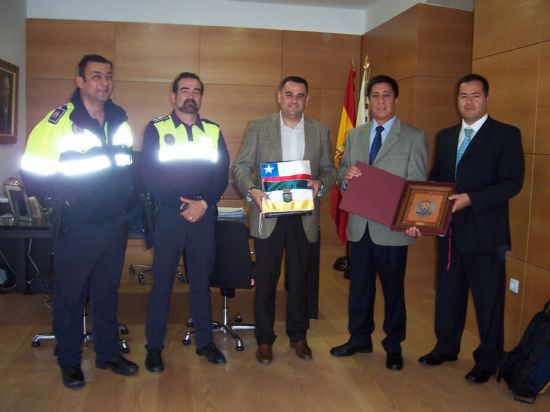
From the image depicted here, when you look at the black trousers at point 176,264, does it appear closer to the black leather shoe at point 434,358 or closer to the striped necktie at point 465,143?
the black leather shoe at point 434,358

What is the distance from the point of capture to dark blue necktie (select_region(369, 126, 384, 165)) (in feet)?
10.9

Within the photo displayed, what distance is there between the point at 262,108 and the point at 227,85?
51 centimetres

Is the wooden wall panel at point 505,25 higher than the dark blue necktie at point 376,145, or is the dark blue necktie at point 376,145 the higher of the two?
the wooden wall panel at point 505,25

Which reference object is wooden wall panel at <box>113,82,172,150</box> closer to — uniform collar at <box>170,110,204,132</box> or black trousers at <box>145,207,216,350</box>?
uniform collar at <box>170,110,204,132</box>

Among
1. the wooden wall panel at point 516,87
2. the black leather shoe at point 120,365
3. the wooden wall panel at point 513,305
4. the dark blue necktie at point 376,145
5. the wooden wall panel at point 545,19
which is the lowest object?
the black leather shoe at point 120,365

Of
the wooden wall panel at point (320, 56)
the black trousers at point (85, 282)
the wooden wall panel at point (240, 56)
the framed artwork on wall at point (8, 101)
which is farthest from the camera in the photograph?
the wooden wall panel at point (320, 56)

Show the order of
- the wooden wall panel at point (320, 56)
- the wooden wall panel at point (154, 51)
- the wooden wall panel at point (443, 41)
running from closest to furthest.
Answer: the wooden wall panel at point (443, 41), the wooden wall panel at point (154, 51), the wooden wall panel at point (320, 56)

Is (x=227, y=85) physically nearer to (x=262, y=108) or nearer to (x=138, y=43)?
(x=262, y=108)

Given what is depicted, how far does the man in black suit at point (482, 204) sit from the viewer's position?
3076 mm

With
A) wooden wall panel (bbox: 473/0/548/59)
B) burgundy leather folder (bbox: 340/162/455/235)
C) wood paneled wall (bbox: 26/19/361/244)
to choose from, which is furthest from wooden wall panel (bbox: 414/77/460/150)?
burgundy leather folder (bbox: 340/162/455/235)

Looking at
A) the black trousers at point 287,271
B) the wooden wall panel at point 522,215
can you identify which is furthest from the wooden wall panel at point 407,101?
the black trousers at point 287,271

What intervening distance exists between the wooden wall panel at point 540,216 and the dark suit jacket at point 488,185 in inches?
13.5

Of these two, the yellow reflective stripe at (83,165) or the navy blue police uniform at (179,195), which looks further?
the navy blue police uniform at (179,195)

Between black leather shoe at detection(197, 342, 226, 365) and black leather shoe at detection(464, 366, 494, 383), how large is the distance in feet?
4.68
